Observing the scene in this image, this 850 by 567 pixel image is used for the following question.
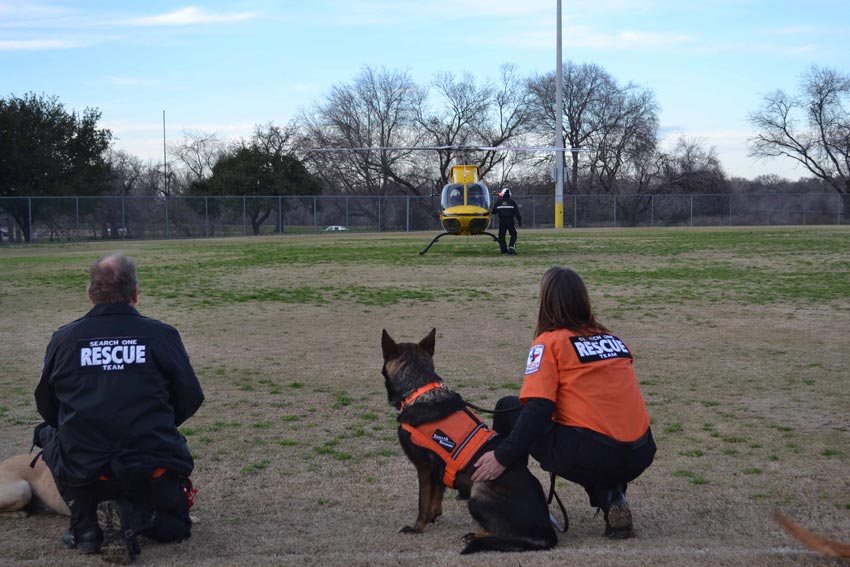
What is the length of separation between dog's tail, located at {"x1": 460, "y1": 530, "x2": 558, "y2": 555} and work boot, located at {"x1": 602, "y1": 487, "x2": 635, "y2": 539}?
414 millimetres

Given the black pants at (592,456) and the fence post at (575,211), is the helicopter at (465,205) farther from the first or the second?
the fence post at (575,211)

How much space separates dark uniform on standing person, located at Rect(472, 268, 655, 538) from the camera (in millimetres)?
4184

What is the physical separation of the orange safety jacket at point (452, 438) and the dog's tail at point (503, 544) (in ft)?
1.29

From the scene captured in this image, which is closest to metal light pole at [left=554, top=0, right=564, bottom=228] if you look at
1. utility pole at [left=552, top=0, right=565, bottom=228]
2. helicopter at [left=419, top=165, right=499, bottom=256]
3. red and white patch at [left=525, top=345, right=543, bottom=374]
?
utility pole at [left=552, top=0, right=565, bottom=228]

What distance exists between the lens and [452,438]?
4.43 metres

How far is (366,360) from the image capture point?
31.8 feet

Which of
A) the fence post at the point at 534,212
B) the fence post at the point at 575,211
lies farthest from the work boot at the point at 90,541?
the fence post at the point at 575,211

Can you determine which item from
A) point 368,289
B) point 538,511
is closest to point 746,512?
point 538,511

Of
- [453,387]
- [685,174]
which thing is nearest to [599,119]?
[685,174]

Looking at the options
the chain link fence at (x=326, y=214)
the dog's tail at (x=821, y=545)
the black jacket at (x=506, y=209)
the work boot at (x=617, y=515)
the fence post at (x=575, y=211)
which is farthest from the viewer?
the fence post at (x=575, y=211)

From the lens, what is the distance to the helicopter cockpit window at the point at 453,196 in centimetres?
2773

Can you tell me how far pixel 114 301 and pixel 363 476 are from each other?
2074 millimetres

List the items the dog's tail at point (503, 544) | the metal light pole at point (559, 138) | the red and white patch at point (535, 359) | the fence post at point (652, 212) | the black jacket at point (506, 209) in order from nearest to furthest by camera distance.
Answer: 1. the dog's tail at point (503, 544)
2. the red and white patch at point (535, 359)
3. the black jacket at point (506, 209)
4. the metal light pole at point (559, 138)
5. the fence post at point (652, 212)

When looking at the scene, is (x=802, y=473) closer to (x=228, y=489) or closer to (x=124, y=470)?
(x=228, y=489)
